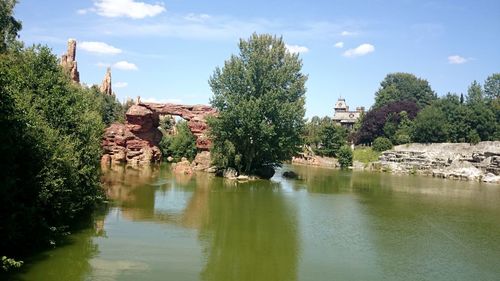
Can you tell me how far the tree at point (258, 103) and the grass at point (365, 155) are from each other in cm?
2553

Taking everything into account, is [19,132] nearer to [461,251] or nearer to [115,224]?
[115,224]

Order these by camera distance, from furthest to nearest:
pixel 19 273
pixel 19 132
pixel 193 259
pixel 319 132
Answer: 1. pixel 319 132
2. pixel 193 259
3. pixel 19 132
4. pixel 19 273

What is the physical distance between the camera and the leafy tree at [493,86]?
100 m

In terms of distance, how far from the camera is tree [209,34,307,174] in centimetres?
3897

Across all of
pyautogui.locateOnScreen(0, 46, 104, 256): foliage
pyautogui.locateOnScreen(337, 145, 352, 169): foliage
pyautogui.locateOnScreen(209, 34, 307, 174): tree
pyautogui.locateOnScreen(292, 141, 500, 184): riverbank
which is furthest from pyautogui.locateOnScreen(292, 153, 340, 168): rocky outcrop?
pyautogui.locateOnScreen(0, 46, 104, 256): foliage

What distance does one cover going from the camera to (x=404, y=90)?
9938 cm

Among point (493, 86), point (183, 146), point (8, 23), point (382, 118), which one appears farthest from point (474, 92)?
point (8, 23)

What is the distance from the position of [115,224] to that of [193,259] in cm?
596

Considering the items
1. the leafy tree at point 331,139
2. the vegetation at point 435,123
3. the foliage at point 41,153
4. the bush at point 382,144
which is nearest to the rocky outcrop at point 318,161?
the leafy tree at point 331,139

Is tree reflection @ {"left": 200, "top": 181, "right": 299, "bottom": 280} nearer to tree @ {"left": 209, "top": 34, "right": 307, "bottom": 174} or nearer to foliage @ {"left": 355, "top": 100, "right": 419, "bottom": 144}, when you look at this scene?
tree @ {"left": 209, "top": 34, "right": 307, "bottom": 174}

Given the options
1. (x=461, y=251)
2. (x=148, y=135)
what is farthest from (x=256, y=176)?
(x=461, y=251)

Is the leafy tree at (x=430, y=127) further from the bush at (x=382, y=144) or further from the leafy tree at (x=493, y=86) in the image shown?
the leafy tree at (x=493, y=86)

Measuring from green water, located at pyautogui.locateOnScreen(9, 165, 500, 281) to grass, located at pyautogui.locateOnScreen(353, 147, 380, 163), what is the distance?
103ft

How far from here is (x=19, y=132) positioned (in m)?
13.9
